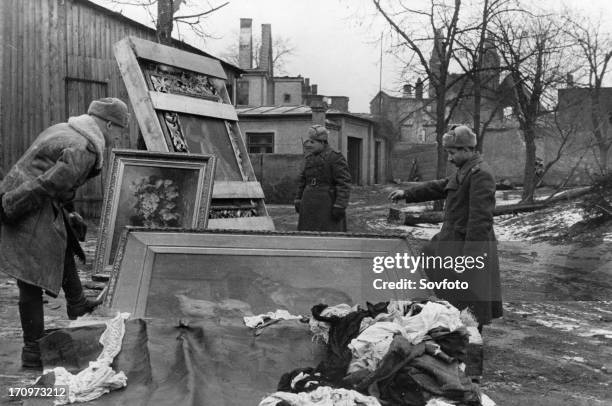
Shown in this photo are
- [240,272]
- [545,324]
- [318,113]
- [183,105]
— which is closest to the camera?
[240,272]

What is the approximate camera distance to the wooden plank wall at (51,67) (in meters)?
12.4

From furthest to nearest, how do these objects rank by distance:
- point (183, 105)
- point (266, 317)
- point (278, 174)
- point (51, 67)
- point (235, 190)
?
1. point (278, 174)
2. point (51, 67)
3. point (235, 190)
4. point (183, 105)
5. point (266, 317)

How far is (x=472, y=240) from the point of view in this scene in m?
4.68

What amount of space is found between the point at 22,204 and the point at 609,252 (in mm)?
8454

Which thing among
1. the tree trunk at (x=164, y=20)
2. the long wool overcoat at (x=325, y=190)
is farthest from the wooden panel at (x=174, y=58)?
the tree trunk at (x=164, y=20)

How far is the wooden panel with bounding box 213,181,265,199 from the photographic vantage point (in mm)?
7080

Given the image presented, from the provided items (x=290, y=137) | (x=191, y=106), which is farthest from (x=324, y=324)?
(x=290, y=137)

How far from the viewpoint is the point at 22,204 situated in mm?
4027

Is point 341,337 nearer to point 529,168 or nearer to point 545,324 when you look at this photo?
point 545,324

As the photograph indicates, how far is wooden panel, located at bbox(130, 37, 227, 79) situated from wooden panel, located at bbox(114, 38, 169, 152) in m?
0.11

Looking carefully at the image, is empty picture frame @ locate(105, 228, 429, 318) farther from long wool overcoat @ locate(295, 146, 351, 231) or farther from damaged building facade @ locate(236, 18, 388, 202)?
damaged building facade @ locate(236, 18, 388, 202)

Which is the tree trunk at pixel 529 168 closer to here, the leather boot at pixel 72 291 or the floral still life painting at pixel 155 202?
the floral still life painting at pixel 155 202

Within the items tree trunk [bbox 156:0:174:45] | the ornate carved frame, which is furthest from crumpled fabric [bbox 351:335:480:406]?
tree trunk [bbox 156:0:174:45]

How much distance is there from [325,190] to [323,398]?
516 cm
